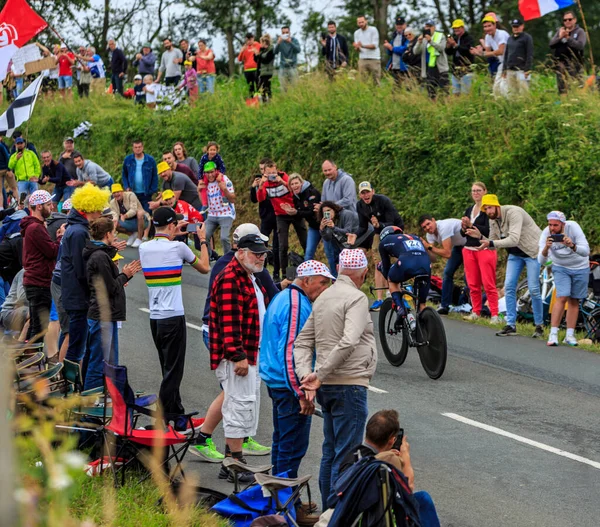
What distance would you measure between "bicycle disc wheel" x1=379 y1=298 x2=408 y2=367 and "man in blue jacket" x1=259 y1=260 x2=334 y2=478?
502 centimetres

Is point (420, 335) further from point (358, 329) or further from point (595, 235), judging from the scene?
point (595, 235)

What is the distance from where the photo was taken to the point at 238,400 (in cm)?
815

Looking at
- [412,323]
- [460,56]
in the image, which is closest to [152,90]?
[460,56]

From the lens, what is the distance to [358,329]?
23.0 ft

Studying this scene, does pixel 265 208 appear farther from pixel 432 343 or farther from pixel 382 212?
pixel 432 343

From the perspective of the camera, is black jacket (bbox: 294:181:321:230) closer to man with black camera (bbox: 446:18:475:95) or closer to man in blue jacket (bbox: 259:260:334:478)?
man with black camera (bbox: 446:18:475:95)

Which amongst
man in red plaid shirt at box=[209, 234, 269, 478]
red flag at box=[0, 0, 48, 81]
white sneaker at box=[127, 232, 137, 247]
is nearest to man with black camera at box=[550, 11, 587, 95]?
white sneaker at box=[127, 232, 137, 247]

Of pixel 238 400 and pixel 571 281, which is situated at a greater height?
pixel 238 400

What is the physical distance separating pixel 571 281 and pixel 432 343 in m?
3.09

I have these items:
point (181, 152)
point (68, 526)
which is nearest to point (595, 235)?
point (181, 152)

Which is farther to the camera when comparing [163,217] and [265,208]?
[265,208]

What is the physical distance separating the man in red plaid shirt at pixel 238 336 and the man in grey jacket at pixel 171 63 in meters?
22.7

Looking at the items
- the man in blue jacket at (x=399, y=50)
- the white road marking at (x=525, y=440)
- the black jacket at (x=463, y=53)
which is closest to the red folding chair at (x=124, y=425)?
the white road marking at (x=525, y=440)

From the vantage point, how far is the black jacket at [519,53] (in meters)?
19.6
